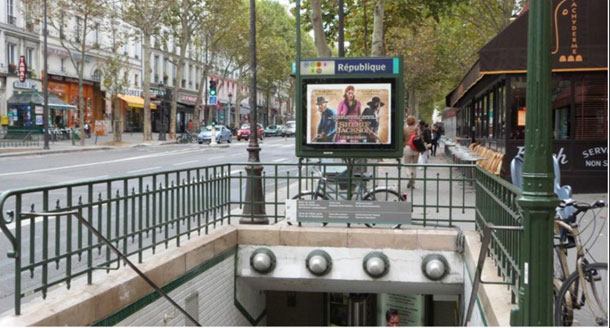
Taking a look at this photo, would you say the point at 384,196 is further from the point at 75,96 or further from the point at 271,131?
the point at 271,131

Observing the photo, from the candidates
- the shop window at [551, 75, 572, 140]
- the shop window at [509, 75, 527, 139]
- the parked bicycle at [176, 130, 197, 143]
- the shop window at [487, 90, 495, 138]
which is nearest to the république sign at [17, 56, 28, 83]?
the parked bicycle at [176, 130, 197, 143]

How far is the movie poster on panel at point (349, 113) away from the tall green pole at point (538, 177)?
530 cm

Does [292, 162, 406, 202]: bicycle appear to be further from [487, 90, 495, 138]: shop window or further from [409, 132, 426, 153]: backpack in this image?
[487, 90, 495, 138]: shop window

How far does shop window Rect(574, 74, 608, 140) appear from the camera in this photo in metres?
15.6

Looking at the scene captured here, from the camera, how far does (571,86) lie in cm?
1573

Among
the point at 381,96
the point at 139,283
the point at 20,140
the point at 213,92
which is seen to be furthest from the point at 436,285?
the point at 20,140

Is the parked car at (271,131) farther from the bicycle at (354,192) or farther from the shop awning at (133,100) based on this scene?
the bicycle at (354,192)

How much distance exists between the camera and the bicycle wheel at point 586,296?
5172 mm

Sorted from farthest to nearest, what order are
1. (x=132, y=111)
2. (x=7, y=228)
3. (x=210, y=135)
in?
(x=132, y=111) → (x=210, y=135) → (x=7, y=228)

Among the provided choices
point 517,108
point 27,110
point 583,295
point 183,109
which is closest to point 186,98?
point 183,109

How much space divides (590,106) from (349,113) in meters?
8.70

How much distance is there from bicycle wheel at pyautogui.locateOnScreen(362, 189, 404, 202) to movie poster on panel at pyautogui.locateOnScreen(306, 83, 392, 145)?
2.51ft

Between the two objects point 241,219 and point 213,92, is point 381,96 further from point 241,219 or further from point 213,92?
point 213,92

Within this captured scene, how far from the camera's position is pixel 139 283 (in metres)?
6.45
